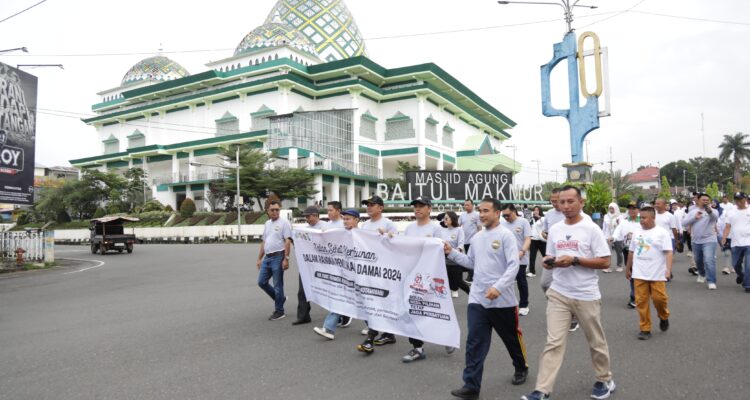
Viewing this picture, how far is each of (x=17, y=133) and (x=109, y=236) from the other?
27.4ft

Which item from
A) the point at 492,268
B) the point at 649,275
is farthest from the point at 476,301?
the point at 649,275

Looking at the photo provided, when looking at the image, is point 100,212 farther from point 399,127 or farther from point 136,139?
point 399,127

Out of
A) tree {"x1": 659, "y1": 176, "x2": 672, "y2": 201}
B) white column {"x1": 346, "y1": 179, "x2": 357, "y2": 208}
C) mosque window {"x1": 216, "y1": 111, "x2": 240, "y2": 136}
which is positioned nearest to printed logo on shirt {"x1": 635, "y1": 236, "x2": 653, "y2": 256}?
white column {"x1": 346, "y1": 179, "x2": 357, "y2": 208}

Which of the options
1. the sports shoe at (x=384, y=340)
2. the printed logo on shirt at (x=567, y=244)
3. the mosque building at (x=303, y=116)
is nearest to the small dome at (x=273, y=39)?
the mosque building at (x=303, y=116)

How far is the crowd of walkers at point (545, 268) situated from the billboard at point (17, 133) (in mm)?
14431

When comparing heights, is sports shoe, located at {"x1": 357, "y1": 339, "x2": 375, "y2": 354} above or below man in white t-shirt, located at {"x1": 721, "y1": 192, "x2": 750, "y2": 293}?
below

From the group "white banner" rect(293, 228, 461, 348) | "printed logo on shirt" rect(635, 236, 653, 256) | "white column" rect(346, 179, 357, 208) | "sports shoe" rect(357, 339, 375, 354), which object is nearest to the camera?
"white banner" rect(293, 228, 461, 348)

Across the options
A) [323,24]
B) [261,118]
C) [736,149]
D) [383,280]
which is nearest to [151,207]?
[261,118]

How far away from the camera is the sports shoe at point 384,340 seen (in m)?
5.72

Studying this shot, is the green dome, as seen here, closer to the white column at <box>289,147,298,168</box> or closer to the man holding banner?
the white column at <box>289,147,298,168</box>

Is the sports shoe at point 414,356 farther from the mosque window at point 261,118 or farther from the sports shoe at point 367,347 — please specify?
the mosque window at point 261,118

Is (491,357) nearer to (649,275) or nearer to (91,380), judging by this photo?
(649,275)

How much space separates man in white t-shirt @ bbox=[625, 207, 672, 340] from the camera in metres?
5.78

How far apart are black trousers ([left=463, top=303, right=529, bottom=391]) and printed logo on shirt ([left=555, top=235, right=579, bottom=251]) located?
0.65m
